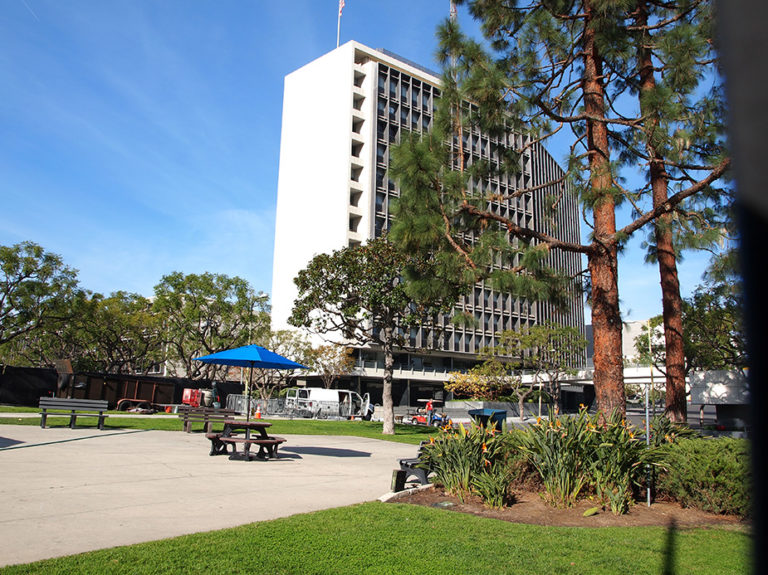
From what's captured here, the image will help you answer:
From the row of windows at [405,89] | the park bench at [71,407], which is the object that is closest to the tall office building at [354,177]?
the row of windows at [405,89]

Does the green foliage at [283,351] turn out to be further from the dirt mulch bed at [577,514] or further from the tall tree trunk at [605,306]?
the dirt mulch bed at [577,514]

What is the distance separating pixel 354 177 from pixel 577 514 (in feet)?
172

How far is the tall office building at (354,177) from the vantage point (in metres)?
56.7

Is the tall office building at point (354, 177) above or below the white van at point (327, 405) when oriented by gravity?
above

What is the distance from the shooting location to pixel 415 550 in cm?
532

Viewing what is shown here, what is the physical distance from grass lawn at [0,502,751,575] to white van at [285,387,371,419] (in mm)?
31605

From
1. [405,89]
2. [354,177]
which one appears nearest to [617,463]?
[354,177]

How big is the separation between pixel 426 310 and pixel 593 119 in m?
16.6

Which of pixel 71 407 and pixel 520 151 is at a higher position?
pixel 520 151

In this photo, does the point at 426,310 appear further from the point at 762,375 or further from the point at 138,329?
the point at 138,329

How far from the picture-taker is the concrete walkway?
5.66 meters

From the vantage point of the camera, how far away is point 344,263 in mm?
26422

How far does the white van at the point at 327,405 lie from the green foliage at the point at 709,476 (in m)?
30.7

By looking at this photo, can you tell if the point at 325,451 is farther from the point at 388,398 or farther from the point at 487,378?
the point at 487,378
